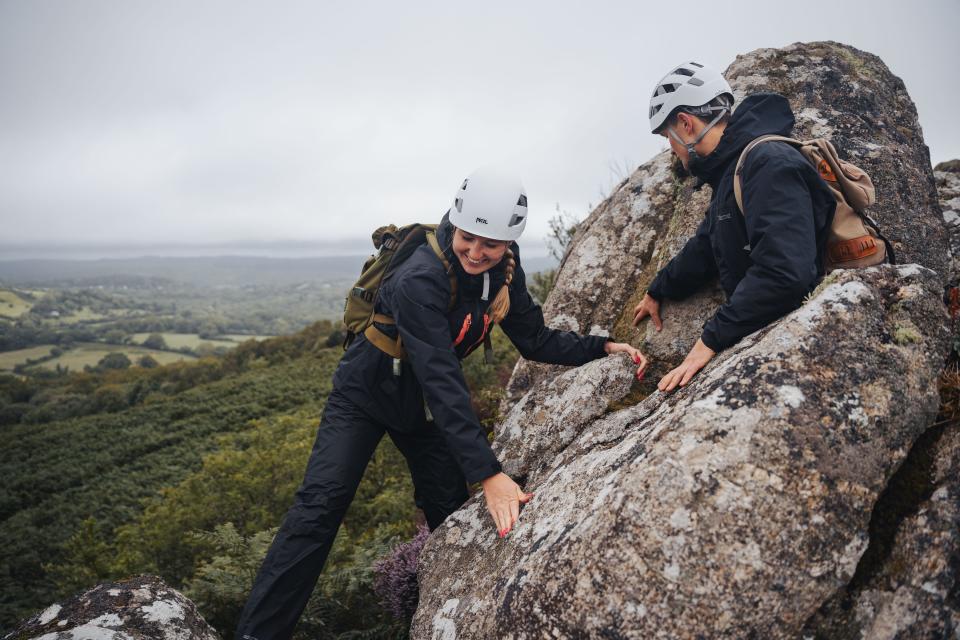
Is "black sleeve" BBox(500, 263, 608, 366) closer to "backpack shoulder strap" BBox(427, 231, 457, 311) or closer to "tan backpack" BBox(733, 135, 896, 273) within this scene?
"backpack shoulder strap" BBox(427, 231, 457, 311)

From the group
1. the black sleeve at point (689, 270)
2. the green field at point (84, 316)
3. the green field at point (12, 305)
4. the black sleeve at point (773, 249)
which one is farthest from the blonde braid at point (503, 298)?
the green field at point (84, 316)

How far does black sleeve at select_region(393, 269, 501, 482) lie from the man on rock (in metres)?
1.68

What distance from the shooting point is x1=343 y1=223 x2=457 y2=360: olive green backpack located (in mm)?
4656

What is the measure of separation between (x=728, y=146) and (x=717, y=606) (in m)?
3.69

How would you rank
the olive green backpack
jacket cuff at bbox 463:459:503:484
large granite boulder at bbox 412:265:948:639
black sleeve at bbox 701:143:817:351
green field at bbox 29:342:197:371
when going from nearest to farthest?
large granite boulder at bbox 412:265:948:639
black sleeve at bbox 701:143:817:351
jacket cuff at bbox 463:459:503:484
the olive green backpack
green field at bbox 29:342:197:371

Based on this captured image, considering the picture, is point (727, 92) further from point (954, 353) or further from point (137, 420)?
point (137, 420)

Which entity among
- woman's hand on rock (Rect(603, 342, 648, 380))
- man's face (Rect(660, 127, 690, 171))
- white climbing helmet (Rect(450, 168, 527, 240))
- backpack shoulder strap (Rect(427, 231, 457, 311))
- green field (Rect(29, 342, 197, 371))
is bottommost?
green field (Rect(29, 342, 197, 371))

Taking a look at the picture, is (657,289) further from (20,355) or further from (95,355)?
(20,355)

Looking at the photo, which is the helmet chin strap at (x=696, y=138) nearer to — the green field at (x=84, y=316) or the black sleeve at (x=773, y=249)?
the black sleeve at (x=773, y=249)

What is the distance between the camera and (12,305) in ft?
351

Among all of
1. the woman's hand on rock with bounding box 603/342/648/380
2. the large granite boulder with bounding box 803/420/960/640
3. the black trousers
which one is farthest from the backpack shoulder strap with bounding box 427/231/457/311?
the large granite boulder with bounding box 803/420/960/640

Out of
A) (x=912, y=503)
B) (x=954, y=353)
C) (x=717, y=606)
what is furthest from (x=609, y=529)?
(x=954, y=353)

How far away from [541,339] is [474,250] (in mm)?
1655

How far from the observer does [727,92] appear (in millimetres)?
4488
